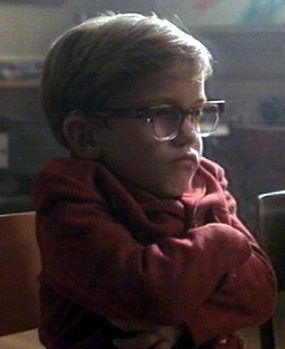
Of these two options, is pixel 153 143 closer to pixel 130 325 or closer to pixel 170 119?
pixel 170 119

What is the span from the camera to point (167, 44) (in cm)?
88

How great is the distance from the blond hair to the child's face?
16mm

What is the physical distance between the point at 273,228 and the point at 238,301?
39 centimetres

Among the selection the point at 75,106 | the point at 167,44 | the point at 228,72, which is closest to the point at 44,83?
the point at 75,106

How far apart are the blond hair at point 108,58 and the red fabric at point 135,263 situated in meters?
0.09

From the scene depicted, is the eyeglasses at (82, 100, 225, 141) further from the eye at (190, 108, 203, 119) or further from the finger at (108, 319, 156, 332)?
the finger at (108, 319, 156, 332)

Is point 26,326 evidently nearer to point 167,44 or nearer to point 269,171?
point 167,44

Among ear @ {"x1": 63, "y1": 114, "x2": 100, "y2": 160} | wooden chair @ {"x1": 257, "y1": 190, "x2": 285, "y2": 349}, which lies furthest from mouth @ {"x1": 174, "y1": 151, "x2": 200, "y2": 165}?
wooden chair @ {"x1": 257, "y1": 190, "x2": 285, "y2": 349}

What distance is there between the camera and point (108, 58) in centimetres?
86

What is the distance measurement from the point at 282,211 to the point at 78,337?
53cm

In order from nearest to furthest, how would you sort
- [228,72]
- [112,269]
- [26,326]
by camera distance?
[112,269]
[26,326]
[228,72]

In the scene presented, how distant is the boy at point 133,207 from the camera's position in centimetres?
83

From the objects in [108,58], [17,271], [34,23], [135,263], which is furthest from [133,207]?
[34,23]

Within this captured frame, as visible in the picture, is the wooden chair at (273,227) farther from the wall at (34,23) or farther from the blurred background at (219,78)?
the wall at (34,23)
